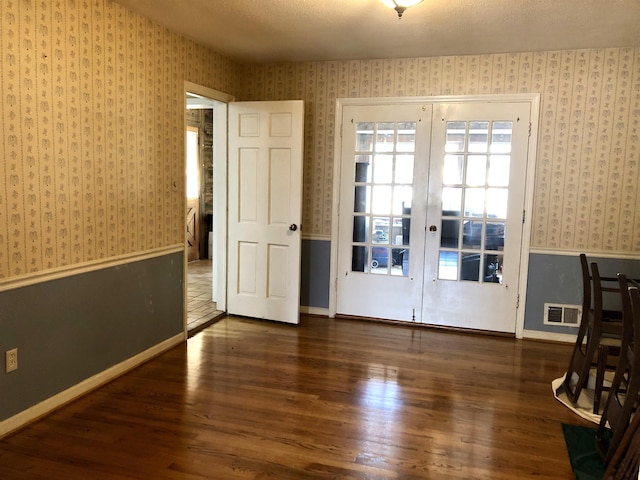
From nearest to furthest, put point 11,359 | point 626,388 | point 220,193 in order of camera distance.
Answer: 1. point 626,388
2. point 11,359
3. point 220,193

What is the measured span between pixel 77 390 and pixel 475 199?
3.42m

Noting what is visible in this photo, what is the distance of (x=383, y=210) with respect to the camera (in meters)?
4.58

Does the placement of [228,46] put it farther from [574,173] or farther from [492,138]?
[574,173]

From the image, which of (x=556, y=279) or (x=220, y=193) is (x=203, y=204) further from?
(x=556, y=279)

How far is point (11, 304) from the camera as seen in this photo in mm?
2502

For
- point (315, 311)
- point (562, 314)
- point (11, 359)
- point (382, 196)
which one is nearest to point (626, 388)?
point (562, 314)

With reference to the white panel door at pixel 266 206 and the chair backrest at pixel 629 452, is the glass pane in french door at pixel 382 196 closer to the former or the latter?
the white panel door at pixel 266 206

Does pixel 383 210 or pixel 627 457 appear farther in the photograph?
pixel 383 210

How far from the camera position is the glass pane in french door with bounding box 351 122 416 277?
14.7 feet

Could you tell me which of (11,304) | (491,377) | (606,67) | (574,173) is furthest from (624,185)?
(11,304)

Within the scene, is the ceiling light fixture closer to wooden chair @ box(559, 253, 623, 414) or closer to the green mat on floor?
wooden chair @ box(559, 253, 623, 414)

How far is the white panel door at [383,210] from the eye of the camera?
446 centimetres

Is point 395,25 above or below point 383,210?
above

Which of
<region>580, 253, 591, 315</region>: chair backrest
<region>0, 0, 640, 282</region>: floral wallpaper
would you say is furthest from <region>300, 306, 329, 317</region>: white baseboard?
<region>580, 253, 591, 315</region>: chair backrest
